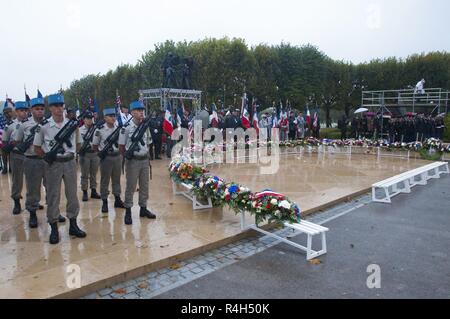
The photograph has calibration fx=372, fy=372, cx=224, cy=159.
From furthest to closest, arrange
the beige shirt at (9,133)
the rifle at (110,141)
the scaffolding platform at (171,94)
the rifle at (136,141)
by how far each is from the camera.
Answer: the scaffolding platform at (171,94) → the rifle at (110,141) → the beige shirt at (9,133) → the rifle at (136,141)

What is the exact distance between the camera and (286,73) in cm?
3634

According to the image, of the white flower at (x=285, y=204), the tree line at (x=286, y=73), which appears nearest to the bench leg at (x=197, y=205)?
the white flower at (x=285, y=204)

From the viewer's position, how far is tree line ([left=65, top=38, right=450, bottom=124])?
33.2 meters

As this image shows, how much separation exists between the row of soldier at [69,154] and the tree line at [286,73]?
25575mm

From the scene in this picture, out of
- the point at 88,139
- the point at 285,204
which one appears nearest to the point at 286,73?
the point at 88,139

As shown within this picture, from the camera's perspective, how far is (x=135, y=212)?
23.0 ft

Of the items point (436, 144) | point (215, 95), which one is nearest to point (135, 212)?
point (436, 144)

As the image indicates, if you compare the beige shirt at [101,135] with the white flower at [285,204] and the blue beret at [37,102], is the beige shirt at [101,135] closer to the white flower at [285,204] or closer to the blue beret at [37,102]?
the blue beret at [37,102]

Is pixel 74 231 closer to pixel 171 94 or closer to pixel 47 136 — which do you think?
pixel 47 136

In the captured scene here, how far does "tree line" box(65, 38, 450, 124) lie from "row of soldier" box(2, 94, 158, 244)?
25575 millimetres

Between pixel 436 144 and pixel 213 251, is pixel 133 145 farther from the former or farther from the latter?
pixel 436 144

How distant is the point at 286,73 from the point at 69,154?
1301 inches

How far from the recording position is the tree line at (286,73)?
33.2 metres
